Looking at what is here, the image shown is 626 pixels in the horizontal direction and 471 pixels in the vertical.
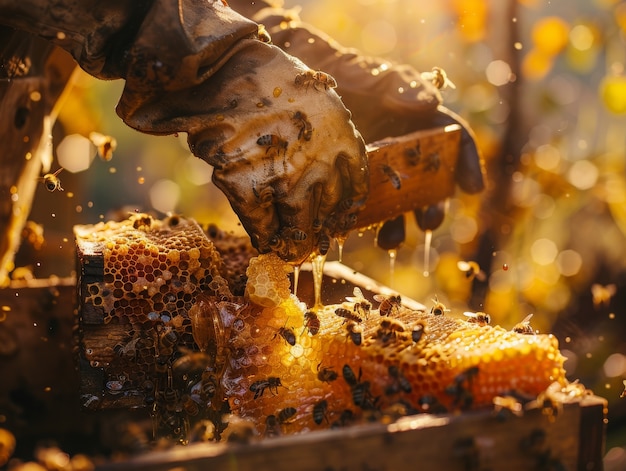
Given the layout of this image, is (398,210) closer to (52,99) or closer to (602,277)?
(52,99)

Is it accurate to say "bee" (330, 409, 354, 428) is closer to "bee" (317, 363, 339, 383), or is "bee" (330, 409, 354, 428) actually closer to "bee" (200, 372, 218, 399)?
"bee" (317, 363, 339, 383)

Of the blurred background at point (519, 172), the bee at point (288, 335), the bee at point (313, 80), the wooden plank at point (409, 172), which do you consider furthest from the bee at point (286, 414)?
the blurred background at point (519, 172)

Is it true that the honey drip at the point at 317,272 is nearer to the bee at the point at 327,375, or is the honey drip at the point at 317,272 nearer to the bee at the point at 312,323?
the bee at the point at 312,323

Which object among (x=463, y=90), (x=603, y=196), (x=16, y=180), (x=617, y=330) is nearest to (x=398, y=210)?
(x=16, y=180)

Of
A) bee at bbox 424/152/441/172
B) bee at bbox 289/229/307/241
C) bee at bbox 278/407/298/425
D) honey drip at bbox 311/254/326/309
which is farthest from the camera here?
bee at bbox 424/152/441/172

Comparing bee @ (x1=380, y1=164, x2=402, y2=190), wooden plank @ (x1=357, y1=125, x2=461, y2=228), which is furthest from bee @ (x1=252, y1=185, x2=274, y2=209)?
bee @ (x1=380, y1=164, x2=402, y2=190)

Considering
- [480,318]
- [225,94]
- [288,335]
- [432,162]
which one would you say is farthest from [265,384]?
[432,162]

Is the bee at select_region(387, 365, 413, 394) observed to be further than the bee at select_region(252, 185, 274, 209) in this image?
No
